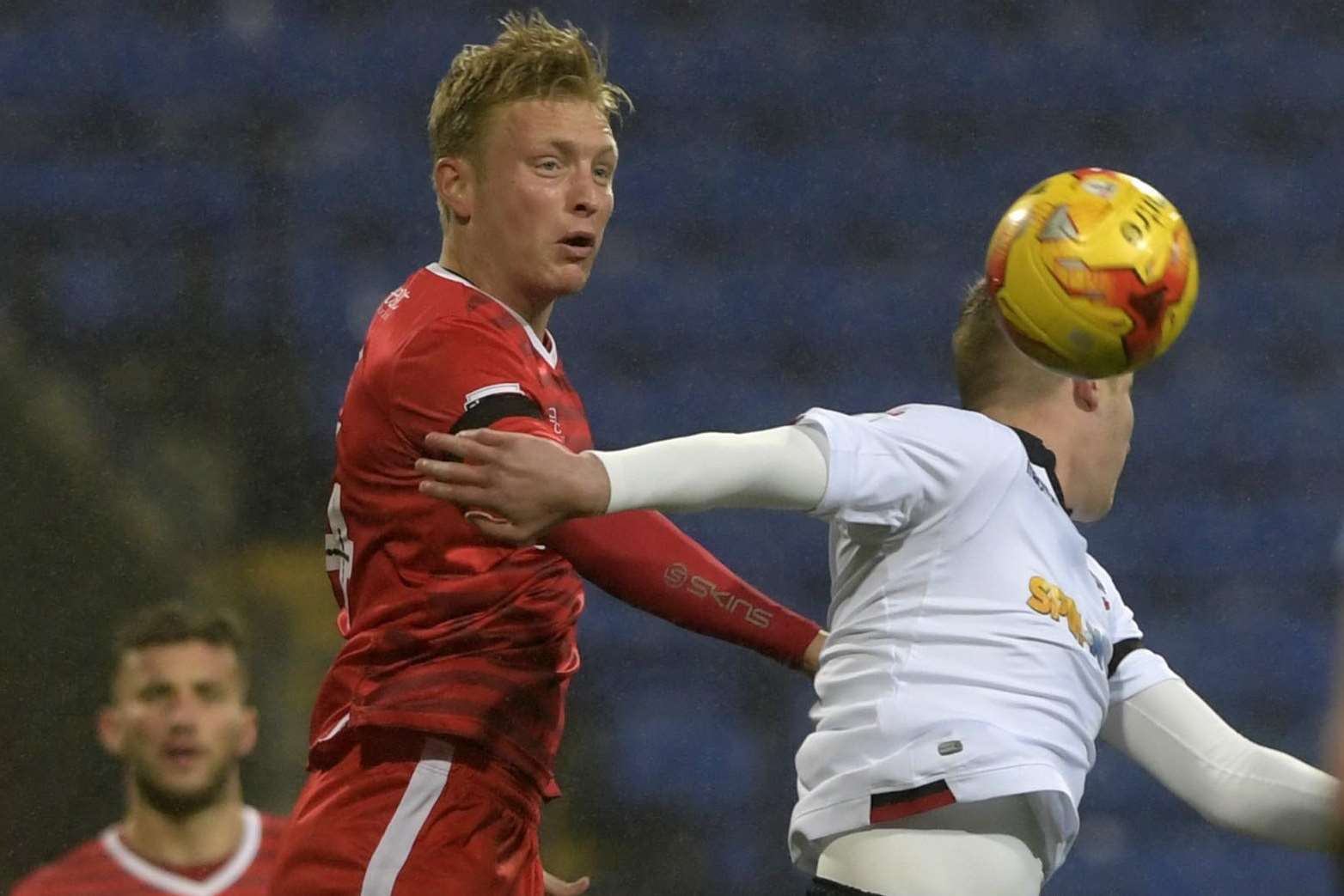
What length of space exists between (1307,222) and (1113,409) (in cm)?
338

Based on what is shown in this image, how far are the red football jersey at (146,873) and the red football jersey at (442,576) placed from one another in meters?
1.56

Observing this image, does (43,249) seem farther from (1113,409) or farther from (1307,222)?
(1307,222)

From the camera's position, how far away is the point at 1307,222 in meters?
5.50

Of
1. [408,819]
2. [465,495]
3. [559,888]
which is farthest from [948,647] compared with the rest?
[559,888]

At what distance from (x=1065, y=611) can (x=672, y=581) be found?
48 cm

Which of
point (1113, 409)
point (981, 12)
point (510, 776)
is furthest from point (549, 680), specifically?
point (981, 12)

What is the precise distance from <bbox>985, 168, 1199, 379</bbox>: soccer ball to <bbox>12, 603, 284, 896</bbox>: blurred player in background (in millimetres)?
2319

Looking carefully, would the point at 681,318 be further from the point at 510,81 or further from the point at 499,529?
the point at 499,529

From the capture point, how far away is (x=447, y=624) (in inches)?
97.1

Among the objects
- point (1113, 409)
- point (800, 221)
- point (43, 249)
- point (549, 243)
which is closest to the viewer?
point (1113, 409)

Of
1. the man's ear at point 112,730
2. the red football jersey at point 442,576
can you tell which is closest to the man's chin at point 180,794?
the man's ear at point 112,730

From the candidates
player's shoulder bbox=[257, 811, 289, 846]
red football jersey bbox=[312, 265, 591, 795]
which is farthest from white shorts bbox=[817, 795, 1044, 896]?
player's shoulder bbox=[257, 811, 289, 846]

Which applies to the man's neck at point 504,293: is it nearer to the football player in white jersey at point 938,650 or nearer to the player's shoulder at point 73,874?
the football player in white jersey at point 938,650

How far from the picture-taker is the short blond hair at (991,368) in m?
2.39
